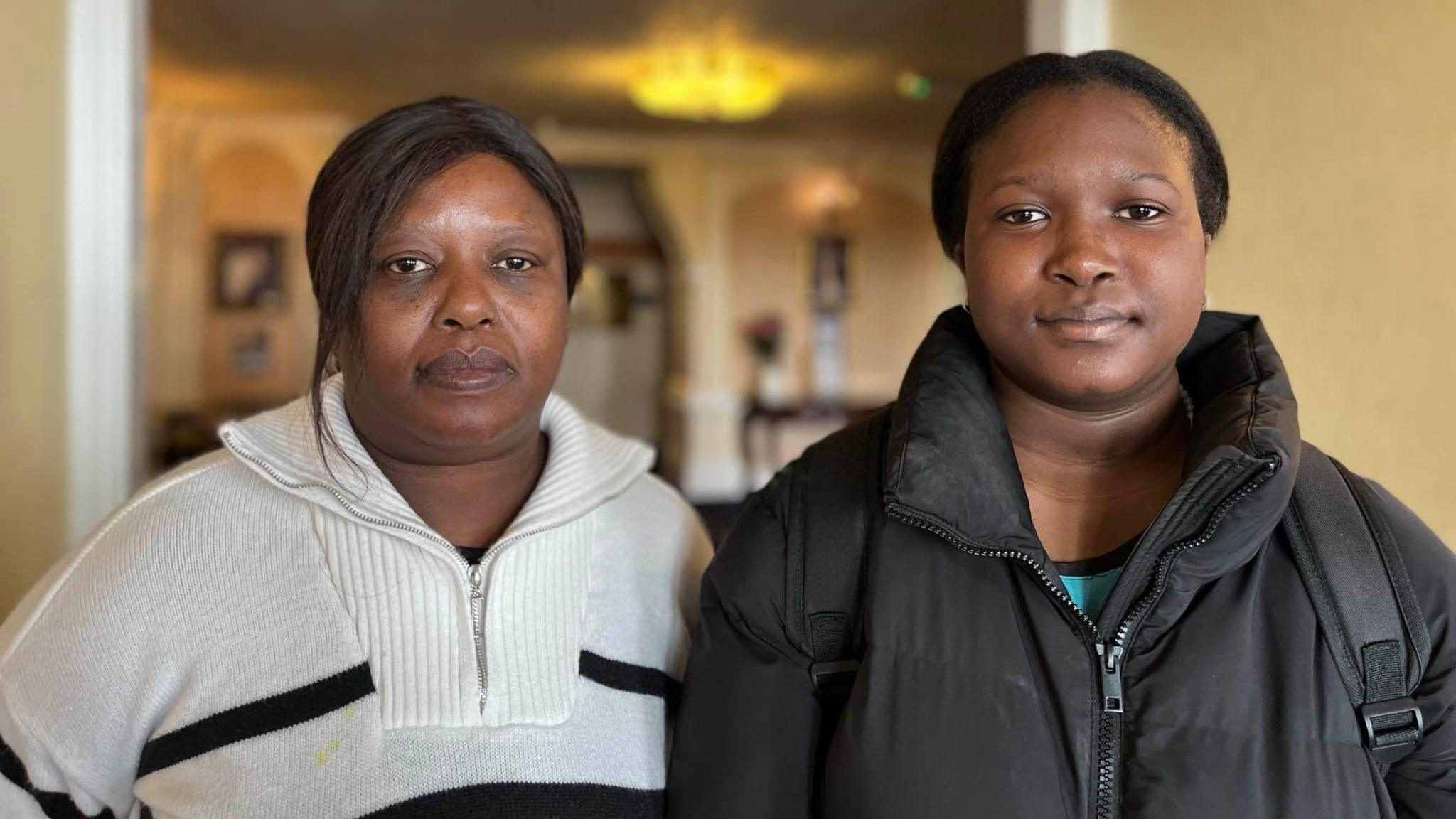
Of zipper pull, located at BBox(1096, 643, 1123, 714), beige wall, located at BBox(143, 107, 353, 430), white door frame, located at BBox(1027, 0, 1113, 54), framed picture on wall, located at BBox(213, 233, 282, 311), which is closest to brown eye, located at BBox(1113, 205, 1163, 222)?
zipper pull, located at BBox(1096, 643, 1123, 714)

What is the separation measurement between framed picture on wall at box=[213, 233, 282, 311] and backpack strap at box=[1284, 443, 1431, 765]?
27.1ft

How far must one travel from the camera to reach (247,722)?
1.24m

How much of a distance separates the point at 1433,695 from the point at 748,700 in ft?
2.02

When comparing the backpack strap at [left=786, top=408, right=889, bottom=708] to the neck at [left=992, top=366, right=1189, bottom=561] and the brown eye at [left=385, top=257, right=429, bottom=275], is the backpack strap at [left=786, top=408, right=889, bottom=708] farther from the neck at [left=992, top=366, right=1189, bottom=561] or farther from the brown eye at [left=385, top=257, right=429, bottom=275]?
the brown eye at [left=385, top=257, right=429, bottom=275]

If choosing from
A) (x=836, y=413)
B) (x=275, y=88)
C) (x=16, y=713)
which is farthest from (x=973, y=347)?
(x=836, y=413)

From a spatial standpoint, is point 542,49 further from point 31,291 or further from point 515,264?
point 515,264

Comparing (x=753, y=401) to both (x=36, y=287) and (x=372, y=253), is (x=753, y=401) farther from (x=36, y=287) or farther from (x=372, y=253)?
(x=372, y=253)

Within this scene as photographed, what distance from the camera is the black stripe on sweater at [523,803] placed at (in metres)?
1.21

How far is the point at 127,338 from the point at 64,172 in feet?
1.12

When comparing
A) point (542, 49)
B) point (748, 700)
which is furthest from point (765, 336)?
point (748, 700)

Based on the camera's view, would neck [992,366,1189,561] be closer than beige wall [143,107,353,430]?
Yes

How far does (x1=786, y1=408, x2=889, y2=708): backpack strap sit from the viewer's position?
1.19 metres

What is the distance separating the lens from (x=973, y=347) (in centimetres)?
130

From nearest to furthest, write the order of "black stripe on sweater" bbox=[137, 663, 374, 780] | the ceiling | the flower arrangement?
"black stripe on sweater" bbox=[137, 663, 374, 780] < the ceiling < the flower arrangement
